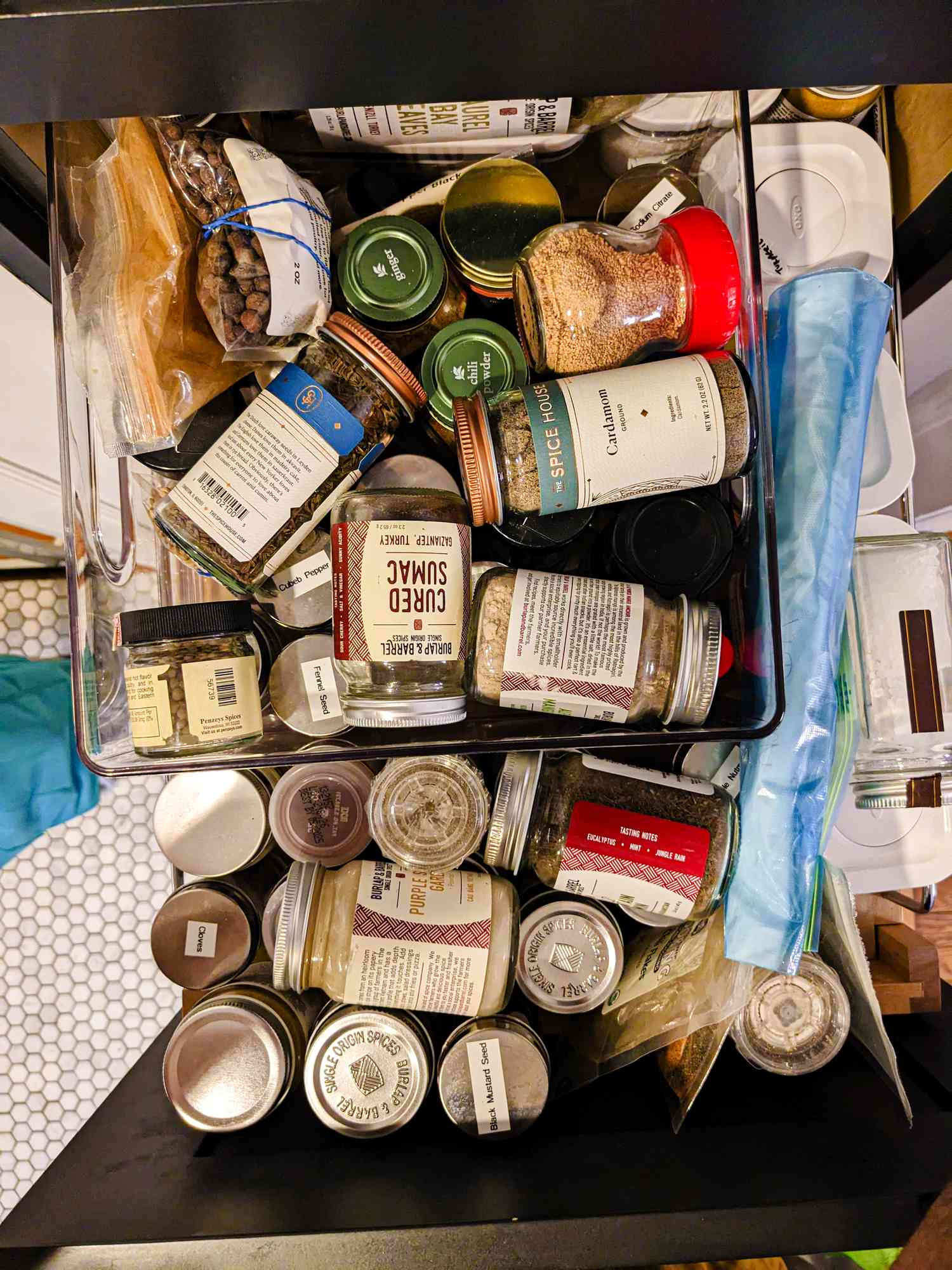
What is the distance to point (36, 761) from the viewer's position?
1.05 meters

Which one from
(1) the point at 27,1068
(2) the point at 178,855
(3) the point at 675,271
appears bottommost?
(1) the point at 27,1068

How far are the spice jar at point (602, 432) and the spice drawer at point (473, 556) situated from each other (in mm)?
69

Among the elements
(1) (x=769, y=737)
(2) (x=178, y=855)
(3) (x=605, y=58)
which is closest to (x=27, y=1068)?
(2) (x=178, y=855)

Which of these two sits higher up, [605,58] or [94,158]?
[94,158]

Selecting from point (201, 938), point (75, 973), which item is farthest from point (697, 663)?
point (75, 973)

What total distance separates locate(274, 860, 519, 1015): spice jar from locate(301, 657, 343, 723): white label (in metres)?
0.15

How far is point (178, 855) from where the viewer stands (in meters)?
0.79

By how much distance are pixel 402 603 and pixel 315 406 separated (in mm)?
185

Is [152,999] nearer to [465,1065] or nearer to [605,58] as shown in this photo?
[465,1065]

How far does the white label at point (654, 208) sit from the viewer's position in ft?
2.36

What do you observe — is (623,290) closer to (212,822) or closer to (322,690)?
(322,690)

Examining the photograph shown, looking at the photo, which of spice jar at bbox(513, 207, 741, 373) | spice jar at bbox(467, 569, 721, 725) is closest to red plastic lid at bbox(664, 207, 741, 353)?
spice jar at bbox(513, 207, 741, 373)

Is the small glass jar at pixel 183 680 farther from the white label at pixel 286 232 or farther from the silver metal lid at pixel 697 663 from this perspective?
the silver metal lid at pixel 697 663

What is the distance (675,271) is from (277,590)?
449mm
